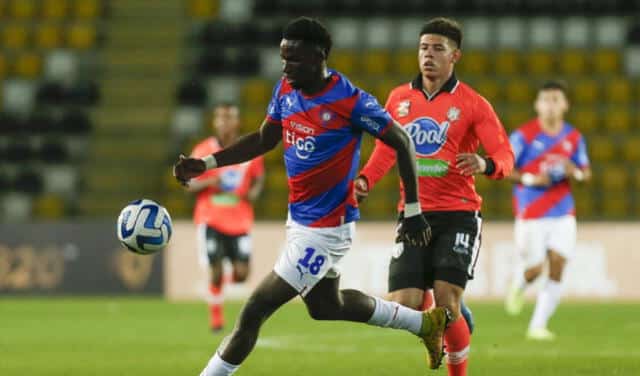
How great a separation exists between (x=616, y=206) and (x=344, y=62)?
18.5 ft

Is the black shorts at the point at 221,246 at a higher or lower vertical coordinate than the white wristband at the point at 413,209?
lower

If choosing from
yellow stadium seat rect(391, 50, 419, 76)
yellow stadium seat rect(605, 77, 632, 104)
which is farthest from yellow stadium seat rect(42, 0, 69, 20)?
yellow stadium seat rect(605, 77, 632, 104)

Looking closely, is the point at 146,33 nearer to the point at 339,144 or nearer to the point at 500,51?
the point at 500,51

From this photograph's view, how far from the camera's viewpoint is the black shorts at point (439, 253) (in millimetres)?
7312

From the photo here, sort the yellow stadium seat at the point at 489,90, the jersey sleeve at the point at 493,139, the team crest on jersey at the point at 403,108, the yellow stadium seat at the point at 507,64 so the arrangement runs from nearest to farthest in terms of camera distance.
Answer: the jersey sleeve at the point at 493,139 → the team crest on jersey at the point at 403,108 → the yellow stadium seat at the point at 489,90 → the yellow stadium seat at the point at 507,64

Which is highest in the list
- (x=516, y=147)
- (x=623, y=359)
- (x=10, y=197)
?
(x=516, y=147)

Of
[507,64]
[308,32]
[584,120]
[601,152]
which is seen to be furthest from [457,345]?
[507,64]

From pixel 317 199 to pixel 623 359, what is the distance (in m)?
3.91

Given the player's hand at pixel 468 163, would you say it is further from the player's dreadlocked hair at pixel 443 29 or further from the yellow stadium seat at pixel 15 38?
the yellow stadium seat at pixel 15 38

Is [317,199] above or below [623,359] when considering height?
above

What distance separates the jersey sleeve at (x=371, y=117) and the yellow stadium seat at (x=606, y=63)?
1711 centimetres

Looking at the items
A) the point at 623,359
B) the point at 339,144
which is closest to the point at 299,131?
the point at 339,144

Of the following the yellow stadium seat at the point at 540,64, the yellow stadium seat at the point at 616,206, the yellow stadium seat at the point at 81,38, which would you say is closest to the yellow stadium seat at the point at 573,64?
the yellow stadium seat at the point at 540,64

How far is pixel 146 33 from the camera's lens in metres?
24.9
